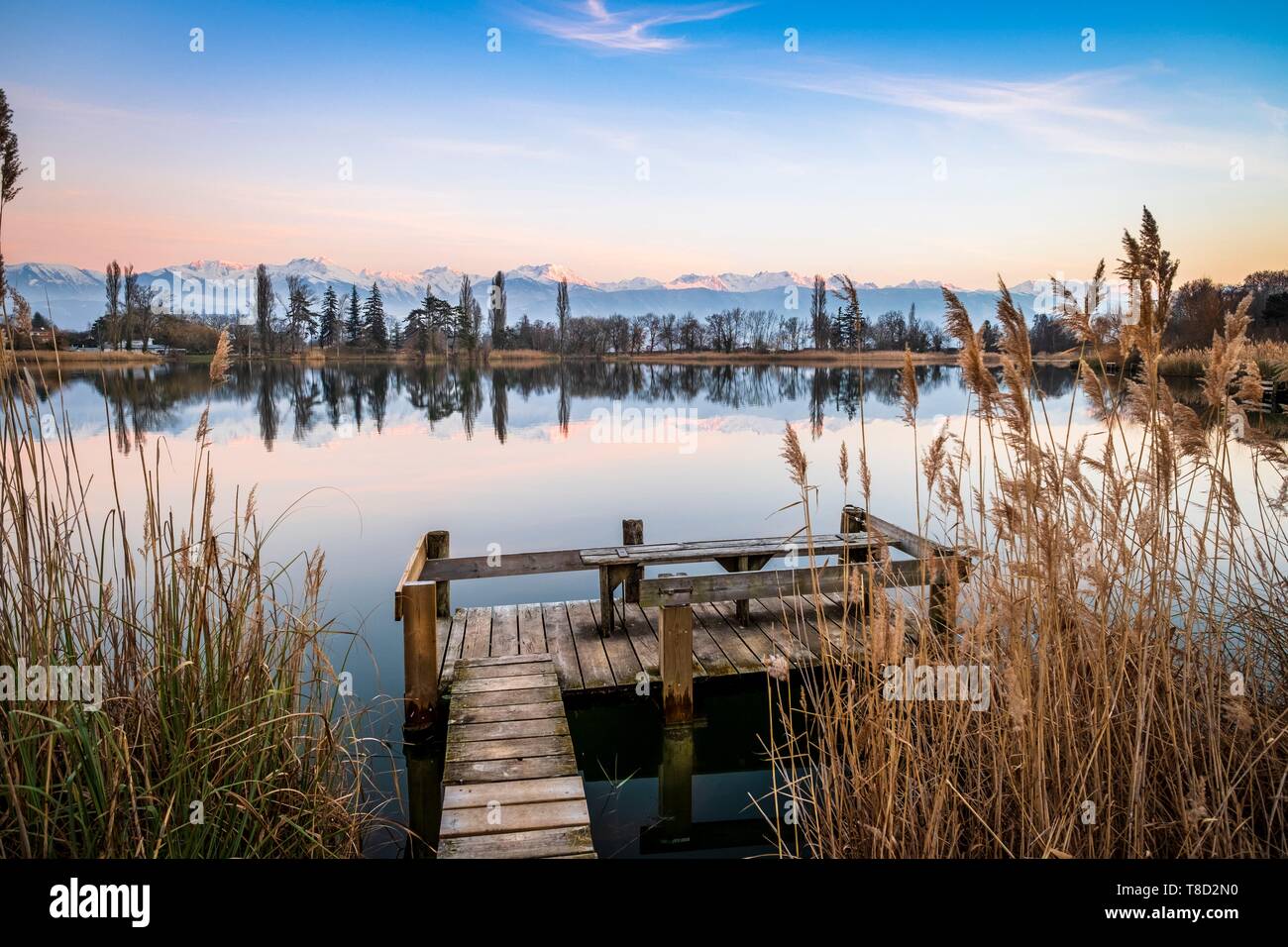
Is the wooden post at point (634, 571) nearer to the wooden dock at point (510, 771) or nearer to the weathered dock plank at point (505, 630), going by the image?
the wooden dock at point (510, 771)

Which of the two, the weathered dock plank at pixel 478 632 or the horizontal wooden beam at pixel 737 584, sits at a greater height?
the horizontal wooden beam at pixel 737 584

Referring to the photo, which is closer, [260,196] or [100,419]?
[260,196]

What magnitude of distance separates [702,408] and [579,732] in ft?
76.1

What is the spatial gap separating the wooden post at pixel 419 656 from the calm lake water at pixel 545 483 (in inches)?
10.3

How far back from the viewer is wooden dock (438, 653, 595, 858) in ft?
9.68

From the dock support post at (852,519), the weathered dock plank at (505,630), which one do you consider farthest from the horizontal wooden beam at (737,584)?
the weathered dock plank at (505,630)

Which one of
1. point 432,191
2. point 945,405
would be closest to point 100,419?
point 432,191

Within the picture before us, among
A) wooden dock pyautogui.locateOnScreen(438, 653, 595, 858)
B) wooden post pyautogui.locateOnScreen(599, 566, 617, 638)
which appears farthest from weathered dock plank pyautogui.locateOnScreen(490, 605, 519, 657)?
wooden post pyautogui.locateOnScreen(599, 566, 617, 638)

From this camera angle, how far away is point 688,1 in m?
7.60

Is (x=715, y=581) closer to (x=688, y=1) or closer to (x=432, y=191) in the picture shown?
(x=688, y=1)

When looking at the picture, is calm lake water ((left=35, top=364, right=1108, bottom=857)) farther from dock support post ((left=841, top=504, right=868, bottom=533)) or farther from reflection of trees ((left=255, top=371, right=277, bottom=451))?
dock support post ((left=841, top=504, right=868, bottom=533))

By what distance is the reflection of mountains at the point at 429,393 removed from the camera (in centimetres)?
2316

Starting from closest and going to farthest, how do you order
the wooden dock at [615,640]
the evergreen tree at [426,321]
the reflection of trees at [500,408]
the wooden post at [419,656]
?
the wooden post at [419,656] < the wooden dock at [615,640] < the reflection of trees at [500,408] < the evergreen tree at [426,321]

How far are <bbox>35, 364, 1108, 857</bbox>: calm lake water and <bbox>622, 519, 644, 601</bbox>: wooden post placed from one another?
715 millimetres
